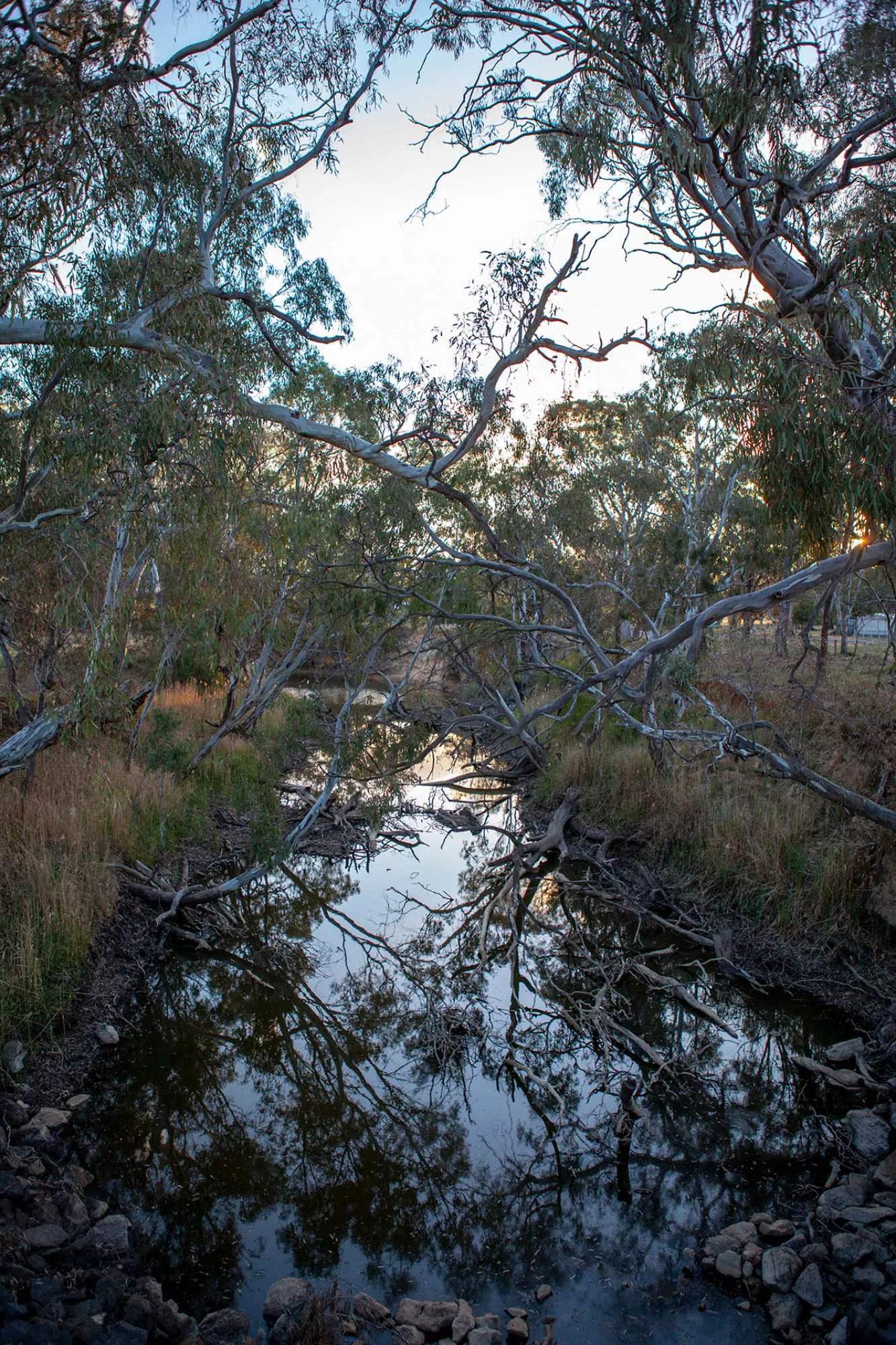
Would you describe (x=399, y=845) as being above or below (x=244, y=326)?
below

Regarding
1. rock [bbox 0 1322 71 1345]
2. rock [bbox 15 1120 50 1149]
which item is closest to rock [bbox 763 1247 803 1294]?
rock [bbox 0 1322 71 1345]

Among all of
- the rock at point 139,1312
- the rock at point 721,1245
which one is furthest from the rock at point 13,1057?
the rock at point 721,1245

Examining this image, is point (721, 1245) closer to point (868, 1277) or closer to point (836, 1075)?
point (868, 1277)

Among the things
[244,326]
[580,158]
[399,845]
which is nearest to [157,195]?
[244,326]

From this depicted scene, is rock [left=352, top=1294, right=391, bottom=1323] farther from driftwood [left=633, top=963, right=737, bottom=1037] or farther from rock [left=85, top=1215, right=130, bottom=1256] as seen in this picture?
driftwood [left=633, top=963, right=737, bottom=1037]

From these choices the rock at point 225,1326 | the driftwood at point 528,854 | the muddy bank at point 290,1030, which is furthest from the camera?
the driftwood at point 528,854

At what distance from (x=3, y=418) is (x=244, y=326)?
2.22 m

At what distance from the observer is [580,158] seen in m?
6.36

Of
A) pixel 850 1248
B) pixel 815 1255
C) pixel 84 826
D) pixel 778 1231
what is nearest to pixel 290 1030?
pixel 84 826

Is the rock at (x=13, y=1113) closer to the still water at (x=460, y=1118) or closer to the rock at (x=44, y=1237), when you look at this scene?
the still water at (x=460, y=1118)

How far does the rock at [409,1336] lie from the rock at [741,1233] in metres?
1.48

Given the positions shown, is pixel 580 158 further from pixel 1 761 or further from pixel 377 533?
pixel 1 761

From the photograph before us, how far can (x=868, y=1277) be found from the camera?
11.7ft

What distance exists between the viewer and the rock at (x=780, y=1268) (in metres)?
3.67
